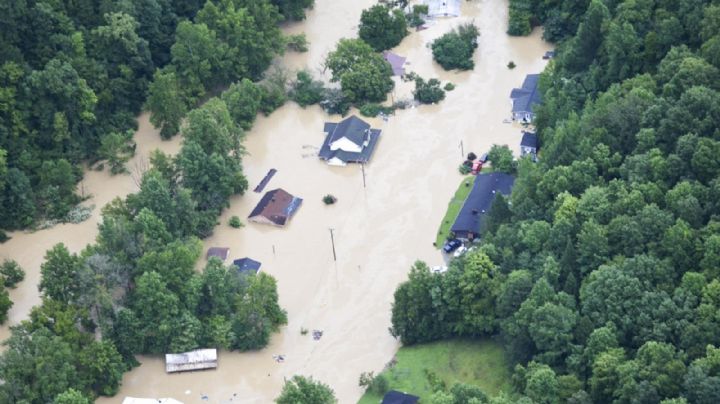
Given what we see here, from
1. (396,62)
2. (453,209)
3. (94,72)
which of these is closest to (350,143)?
(453,209)

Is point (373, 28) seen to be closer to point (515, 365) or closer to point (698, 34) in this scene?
point (698, 34)

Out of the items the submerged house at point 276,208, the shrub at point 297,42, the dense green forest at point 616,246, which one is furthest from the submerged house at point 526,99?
the shrub at point 297,42

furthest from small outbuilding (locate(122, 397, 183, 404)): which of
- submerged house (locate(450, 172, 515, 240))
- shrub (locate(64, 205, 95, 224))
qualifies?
submerged house (locate(450, 172, 515, 240))

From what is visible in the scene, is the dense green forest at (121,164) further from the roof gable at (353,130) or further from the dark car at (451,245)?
the dark car at (451,245)

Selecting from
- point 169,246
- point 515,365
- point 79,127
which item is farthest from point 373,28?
point 515,365

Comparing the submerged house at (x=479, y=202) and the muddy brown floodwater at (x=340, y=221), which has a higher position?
the submerged house at (x=479, y=202)

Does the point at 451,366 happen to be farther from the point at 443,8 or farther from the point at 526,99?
the point at 443,8

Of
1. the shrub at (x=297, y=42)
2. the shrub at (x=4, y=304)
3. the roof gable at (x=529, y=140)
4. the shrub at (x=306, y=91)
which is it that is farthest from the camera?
the shrub at (x=297, y=42)

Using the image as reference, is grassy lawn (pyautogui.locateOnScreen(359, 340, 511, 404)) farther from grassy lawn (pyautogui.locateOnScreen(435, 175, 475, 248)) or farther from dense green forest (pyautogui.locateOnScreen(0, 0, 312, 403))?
grassy lawn (pyautogui.locateOnScreen(435, 175, 475, 248))
